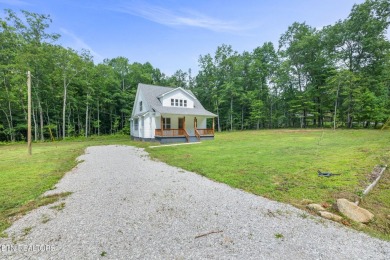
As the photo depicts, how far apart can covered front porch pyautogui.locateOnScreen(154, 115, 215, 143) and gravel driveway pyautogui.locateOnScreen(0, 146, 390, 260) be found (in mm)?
12623

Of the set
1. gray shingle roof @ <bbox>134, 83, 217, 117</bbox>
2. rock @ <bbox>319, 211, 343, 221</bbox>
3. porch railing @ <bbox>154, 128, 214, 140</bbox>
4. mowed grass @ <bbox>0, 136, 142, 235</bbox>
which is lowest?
rock @ <bbox>319, 211, 343, 221</bbox>

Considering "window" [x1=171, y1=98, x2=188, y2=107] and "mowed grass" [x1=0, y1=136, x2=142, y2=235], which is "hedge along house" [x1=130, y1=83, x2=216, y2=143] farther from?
"mowed grass" [x1=0, y1=136, x2=142, y2=235]

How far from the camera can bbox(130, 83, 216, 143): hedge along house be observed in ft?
60.4

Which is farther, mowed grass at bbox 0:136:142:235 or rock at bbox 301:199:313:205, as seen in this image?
rock at bbox 301:199:313:205

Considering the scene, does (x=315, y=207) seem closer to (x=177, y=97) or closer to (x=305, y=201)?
(x=305, y=201)

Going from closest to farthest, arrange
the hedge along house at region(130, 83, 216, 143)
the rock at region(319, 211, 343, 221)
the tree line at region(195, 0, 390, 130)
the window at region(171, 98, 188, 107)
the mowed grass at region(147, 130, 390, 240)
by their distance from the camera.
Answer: the rock at region(319, 211, 343, 221), the mowed grass at region(147, 130, 390, 240), the hedge along house at region(130, 83, 216, 143), the window at region(171, 98, 188, 107), the tree line at region(195, 0, 390, 130)

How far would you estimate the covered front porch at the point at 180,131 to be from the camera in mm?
17906

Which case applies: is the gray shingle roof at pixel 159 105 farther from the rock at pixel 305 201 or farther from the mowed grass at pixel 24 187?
the rock at pixel 305 201

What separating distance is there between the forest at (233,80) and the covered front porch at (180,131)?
13037 millimetres

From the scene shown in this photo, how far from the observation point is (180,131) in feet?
62.8

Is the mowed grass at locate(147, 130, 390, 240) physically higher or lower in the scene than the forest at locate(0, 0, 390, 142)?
lower

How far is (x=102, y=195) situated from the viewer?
5.04 m

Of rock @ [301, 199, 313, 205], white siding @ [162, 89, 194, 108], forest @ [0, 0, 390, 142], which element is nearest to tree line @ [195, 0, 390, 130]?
forest @ [0, 0, 390, 142]

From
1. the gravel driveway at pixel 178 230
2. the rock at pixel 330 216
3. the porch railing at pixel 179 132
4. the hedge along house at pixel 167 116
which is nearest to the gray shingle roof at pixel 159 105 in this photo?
the hedge along house at pixel 167 116
